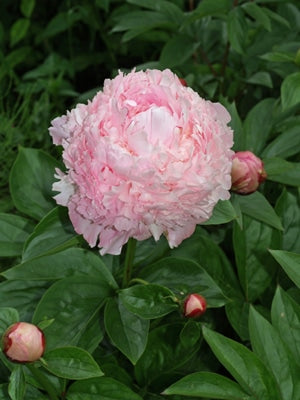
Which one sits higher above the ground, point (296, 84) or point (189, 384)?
point (296, 84)

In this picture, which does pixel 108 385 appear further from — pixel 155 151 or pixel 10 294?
pixel 155 151

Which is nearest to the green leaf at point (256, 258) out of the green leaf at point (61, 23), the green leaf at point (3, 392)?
the green leaf at point (3, 392)

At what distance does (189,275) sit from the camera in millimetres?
1100

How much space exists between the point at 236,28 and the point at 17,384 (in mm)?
897

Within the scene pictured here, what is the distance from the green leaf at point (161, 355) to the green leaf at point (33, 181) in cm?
27

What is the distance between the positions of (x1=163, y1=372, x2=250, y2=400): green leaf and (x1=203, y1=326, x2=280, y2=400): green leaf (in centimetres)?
1

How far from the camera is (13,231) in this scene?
1187 millimetres

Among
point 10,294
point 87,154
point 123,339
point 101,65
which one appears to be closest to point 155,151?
point 87,154

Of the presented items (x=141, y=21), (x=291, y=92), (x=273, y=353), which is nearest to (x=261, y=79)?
(x=141, y=21)

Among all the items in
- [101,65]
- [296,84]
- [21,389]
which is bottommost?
[101,65]

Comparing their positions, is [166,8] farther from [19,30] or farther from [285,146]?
[19,30]

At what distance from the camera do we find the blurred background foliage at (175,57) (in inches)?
52.2

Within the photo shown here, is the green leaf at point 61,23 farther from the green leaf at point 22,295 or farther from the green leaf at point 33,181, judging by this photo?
the green leaf at point 22,295

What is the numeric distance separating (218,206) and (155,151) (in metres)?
0.20
